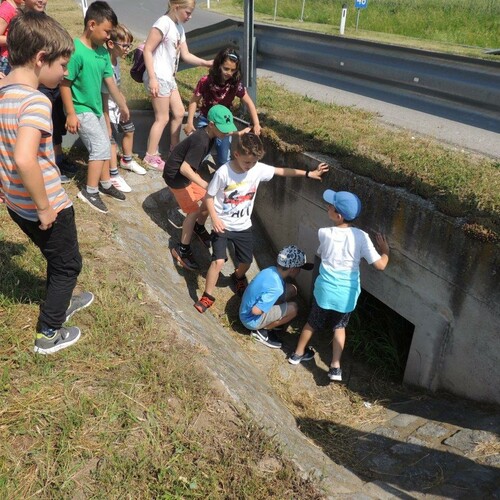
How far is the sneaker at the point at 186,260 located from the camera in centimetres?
528

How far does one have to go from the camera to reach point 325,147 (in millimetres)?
5328

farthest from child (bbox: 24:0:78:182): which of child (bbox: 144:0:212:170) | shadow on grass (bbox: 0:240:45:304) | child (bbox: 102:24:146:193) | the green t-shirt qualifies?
shadow on grass (bbox: 0:240:45:304)

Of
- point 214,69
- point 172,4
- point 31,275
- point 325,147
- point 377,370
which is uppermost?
point 172,4

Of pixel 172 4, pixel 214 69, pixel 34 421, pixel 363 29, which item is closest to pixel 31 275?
pixel 34 421

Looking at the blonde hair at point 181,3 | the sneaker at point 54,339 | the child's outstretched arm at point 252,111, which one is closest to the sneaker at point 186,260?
the child's outstretched arm at point 252,111

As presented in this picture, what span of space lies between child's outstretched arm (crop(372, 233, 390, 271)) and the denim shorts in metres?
2.60

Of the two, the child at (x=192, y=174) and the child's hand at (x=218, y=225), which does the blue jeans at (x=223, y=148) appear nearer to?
the child at (x=192, y=174)

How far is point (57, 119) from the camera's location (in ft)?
17.3

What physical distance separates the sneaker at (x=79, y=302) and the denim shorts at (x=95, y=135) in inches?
62.8

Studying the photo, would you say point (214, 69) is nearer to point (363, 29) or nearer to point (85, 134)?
point (85, 134)

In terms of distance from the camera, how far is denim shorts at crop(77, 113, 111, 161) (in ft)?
15.3

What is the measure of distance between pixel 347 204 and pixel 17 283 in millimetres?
2664

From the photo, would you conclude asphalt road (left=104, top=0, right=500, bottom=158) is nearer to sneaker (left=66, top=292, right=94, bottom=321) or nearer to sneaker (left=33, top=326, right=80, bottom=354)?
sneaker (left=66, top=292, right=94, bottom=321)

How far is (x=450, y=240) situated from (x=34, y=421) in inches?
127
